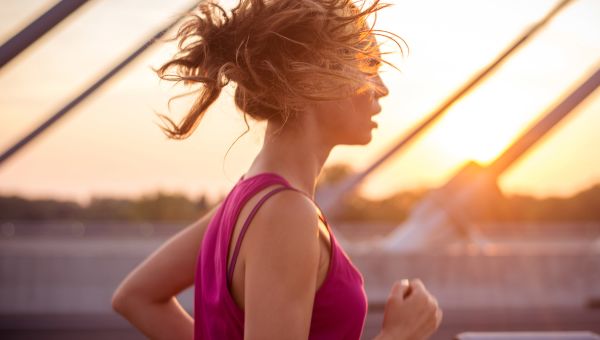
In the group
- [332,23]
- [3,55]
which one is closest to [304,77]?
[332,23]

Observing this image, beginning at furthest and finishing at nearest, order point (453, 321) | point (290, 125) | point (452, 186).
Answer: point (453, 321), point (452, 186), point (290, 125)

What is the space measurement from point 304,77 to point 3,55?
1216mm

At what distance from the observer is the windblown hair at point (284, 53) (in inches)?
74.2

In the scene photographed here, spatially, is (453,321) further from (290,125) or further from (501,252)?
(290,125)

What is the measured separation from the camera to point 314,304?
5.93 ft

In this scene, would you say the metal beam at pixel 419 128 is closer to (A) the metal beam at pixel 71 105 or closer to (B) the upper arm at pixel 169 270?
(A) the metal beam at pixel 71 105

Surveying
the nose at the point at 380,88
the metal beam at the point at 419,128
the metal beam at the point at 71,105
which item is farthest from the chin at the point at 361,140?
the metal beam at the point at 419,128

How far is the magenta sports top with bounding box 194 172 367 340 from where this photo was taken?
1.79 metres

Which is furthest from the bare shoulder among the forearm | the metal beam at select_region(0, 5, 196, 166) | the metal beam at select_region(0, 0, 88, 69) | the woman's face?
the metal beam at select_region(0, 5, 196, 166)

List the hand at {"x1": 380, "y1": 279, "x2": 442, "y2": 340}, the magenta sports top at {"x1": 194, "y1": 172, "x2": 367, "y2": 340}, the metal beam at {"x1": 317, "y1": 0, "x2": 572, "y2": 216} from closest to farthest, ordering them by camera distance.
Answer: the magenta sports top at {"x1": 194, "y1": 172, "x2": 367, "y2": 340}
the hand at {"x1": 380, "y1": 279, "x2": 442, "y2": 340}
the metal beam at {"x1": 317, "y1": 0, "x2": 572, "y2": 216}

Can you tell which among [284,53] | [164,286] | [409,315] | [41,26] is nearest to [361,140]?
[284,53]

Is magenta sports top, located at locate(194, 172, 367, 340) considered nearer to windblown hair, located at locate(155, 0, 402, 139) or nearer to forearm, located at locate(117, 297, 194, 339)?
windblown hair, located at locate(155, 0, 402, 139)

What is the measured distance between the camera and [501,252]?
35.4 ft

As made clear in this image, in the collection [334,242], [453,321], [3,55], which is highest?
[3,55]
